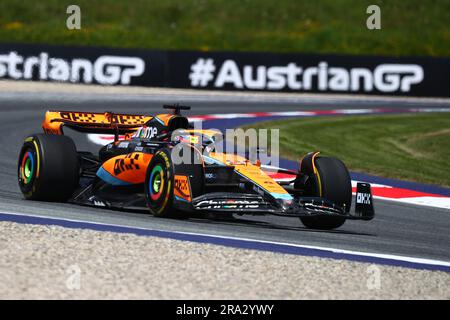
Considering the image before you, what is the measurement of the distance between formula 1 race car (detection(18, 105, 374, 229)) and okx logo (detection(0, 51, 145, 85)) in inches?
675

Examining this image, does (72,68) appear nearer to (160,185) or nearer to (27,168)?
(27,168)

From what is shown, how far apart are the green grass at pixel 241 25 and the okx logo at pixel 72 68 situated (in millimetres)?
7068

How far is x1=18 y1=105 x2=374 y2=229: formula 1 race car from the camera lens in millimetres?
9711

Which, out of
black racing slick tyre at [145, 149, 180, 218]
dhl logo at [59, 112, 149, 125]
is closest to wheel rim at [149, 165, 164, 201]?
black racing slick tyre at [145, 149, 180, 218]

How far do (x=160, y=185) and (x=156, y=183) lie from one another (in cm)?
16

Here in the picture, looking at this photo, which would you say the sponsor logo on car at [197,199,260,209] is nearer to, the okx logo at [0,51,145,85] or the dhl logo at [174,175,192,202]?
the dhl logo at [174,175,192,202]

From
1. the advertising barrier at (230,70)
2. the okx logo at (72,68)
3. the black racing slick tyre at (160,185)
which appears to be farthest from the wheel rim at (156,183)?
the okx logo at (72,68)

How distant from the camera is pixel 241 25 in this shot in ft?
122

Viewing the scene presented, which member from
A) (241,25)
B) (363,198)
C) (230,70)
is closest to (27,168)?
(363,198)

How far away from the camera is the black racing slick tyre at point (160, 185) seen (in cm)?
975
